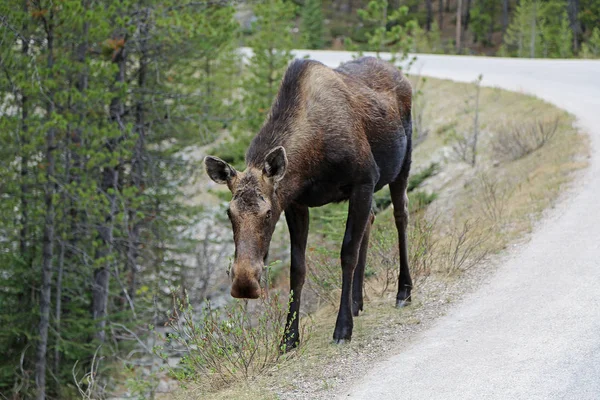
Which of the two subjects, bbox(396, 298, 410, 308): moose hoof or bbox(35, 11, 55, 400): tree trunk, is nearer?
bbox(396, 298, 410, 308): moose hoof

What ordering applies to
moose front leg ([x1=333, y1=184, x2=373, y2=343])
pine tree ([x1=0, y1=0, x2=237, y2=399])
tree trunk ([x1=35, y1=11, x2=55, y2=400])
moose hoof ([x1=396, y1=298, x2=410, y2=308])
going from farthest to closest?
tree trunk ([x1=35, y1=11, x2=55, y2=400])
pine tree ([x1=0, y1=0, x2=237, y2=399])
moose hoof ([x1=396, y1=298, x2=410, y2=308])
moose front leg ([x1=333, y1=184, x2=373, y2=343])

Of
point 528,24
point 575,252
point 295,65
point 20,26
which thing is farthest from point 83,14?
point 528,24

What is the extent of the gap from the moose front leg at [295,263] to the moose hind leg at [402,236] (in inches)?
59.4

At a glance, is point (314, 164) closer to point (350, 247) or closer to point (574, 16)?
point (350, 247)

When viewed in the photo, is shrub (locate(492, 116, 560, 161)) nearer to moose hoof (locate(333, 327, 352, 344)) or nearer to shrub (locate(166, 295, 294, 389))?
moose hoof (locate(333, 327, 352, 344))

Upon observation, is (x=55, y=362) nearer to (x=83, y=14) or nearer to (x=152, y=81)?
(x=83, y=14)

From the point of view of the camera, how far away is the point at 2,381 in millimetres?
14703

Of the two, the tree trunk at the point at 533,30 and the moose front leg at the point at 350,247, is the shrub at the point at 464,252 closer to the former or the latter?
the moose front leg at the point at 350,247

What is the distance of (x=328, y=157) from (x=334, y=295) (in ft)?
7.98

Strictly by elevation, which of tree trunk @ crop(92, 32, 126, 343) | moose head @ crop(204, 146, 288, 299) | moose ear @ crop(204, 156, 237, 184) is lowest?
tree trunk @ crop(92, 32, 126, 343)

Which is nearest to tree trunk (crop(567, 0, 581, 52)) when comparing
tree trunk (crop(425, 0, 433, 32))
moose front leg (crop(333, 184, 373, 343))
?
tree trunk (crop(425, 0, 433, 32))

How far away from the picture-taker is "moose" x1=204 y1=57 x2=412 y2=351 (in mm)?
5973

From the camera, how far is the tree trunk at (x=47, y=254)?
45.4 ft

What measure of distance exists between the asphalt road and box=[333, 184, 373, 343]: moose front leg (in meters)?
0.57
